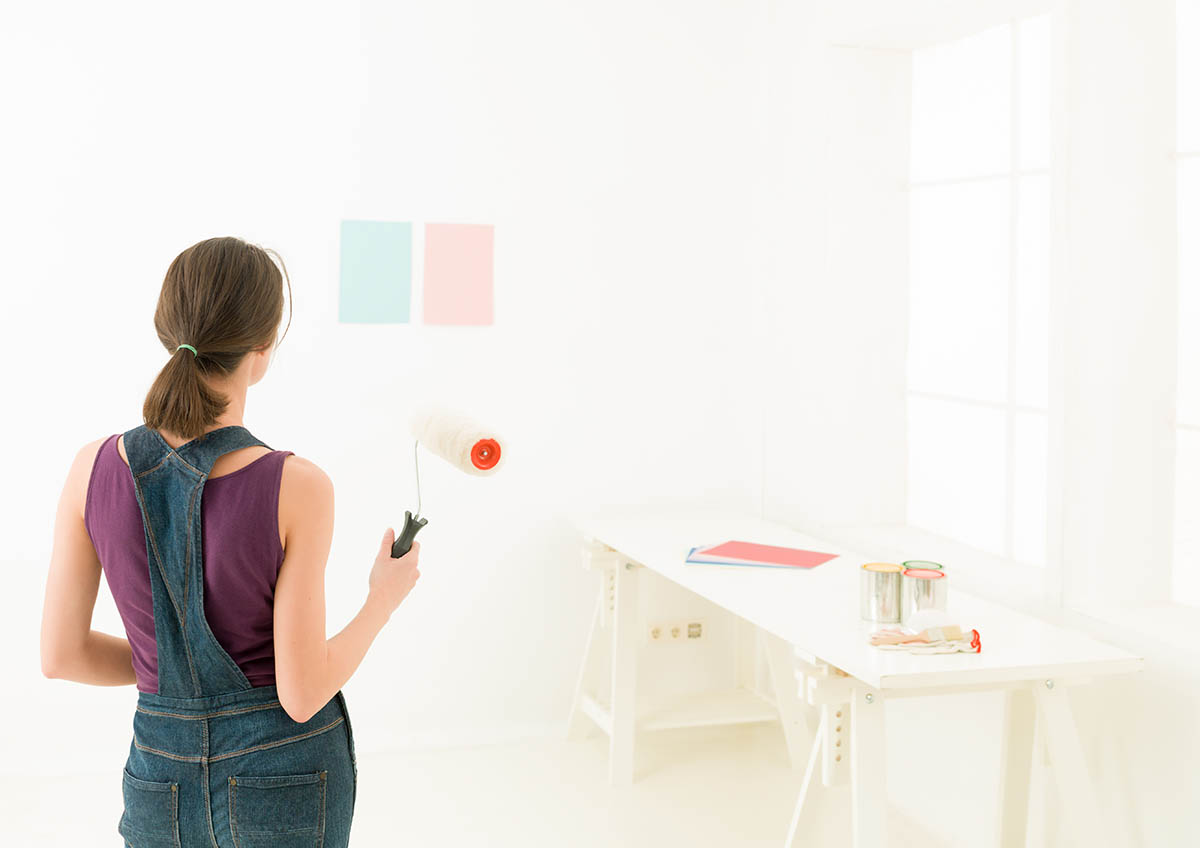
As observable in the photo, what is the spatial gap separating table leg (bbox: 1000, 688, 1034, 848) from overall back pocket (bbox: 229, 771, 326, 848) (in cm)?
152

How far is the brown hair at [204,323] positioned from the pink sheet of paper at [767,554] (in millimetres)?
1745

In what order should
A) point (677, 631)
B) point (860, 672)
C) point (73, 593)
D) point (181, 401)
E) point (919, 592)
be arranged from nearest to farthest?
point (181, 401), point (73, 593), point (860, 672), point (919, 592), point (677, 631)

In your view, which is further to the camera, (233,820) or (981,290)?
(981,290)

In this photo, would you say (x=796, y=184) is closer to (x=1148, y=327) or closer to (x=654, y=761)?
(x=1148, y=327)

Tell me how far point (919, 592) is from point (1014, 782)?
47 cm

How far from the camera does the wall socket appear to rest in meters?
3.82

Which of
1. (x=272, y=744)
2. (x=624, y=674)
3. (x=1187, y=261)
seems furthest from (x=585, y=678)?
(x=272, y=744)

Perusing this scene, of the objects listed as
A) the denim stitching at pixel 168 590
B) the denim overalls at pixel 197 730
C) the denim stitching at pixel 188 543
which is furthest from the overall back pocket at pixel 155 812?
the denim stitching at pixel 188 543

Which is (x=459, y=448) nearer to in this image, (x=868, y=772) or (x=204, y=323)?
(x=204, y=323)

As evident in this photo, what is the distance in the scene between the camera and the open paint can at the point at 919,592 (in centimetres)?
231

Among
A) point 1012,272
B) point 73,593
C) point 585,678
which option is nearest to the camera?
point 73,593

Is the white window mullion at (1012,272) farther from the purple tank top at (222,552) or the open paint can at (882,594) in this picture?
the purple tank top at (222,552)

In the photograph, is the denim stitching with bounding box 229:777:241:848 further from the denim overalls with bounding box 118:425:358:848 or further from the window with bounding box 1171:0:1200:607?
the window with bounding box 1171:0:1200:607

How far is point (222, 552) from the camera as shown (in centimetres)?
141
